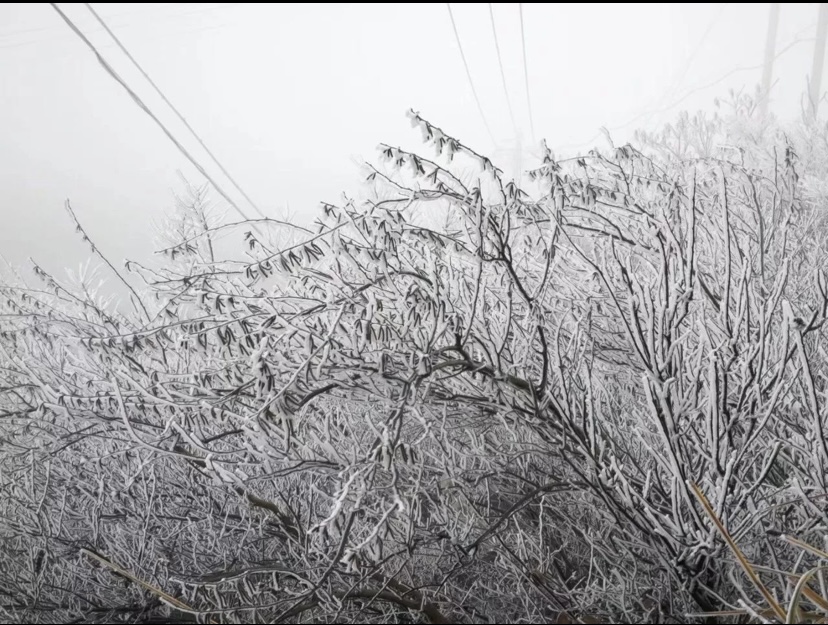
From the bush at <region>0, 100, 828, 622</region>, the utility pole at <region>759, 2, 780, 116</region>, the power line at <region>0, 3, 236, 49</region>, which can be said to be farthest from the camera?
the utility pole at <region>759, 2, 780, 116</region>

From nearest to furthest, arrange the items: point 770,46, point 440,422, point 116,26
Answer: point 440,422
point 116,26
point 770,46

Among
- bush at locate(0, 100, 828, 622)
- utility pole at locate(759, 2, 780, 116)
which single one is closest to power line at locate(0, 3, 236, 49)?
bush at locate(0, 100, 828, 622)

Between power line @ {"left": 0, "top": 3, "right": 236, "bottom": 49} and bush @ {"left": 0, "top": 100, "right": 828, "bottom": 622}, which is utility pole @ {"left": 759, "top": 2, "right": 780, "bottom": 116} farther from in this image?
bush @ {"left": 0, "top": 100, "right": 828, "bottom": 622}

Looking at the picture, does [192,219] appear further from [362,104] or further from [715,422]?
[362,104]

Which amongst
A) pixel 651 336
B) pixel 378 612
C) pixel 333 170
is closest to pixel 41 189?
pixel 378 612

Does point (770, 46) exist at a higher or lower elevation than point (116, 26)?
higher

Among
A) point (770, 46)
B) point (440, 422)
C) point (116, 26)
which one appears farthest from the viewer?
point (770, 46)

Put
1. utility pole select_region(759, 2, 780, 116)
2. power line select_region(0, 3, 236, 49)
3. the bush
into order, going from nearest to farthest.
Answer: the bush, power line select_region(0, 3, 236, 49), utility pole select_region(759, 2, 780, 116)

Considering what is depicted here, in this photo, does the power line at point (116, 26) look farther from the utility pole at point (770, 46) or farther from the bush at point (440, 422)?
the utility pole at point (770, 46)

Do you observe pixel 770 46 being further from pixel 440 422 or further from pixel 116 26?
pixel 440 422

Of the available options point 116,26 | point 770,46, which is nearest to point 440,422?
point 116,26

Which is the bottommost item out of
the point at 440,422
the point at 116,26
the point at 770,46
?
the point at 440,422

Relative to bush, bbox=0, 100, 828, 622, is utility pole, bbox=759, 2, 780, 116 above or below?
above

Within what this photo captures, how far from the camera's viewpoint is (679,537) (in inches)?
67.2
